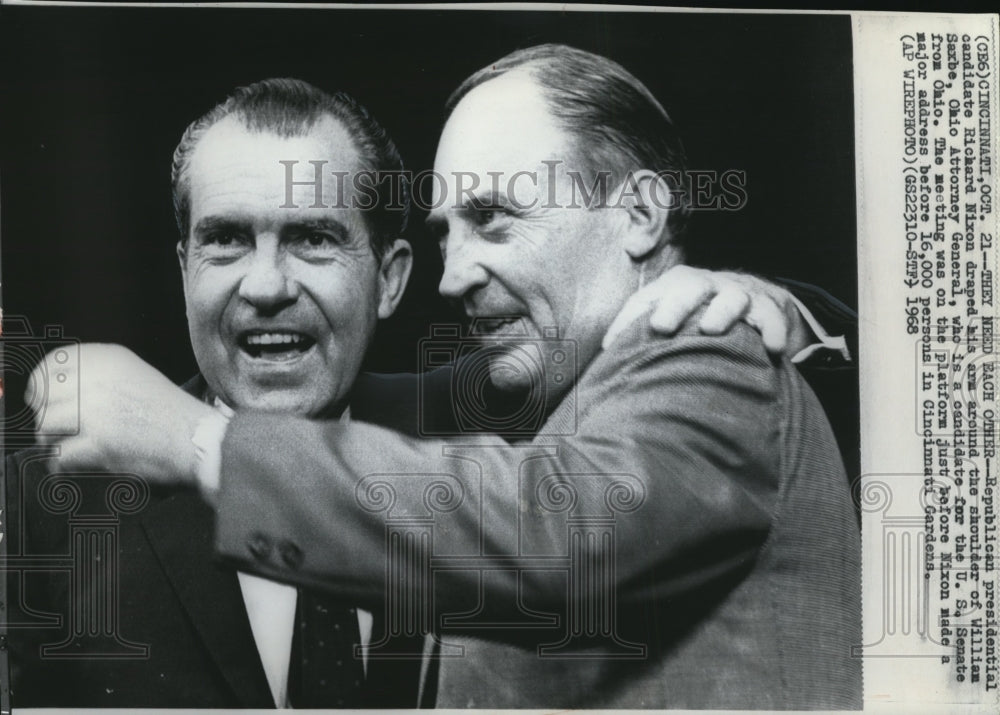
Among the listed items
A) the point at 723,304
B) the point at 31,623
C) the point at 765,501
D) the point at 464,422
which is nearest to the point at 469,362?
the point at 464,422

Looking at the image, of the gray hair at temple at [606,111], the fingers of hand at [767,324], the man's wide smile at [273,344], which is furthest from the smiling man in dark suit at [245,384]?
the fingers of hand at [767,324]

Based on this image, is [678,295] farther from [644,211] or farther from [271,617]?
[271,617]

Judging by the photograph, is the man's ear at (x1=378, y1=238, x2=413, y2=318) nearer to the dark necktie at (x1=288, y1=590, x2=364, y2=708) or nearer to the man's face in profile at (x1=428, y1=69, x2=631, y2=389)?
the man's face in profile at (x1=428, y1=69, x2=631, y2=389)

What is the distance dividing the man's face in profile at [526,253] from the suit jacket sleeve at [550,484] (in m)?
0.13

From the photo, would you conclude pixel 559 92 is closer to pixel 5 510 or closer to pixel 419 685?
pixel 419 685

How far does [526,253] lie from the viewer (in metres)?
2.69

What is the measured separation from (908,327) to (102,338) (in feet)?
6.76

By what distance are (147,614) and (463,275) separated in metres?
1.17

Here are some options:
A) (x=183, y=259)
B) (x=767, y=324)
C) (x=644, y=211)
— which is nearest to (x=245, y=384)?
(x=183, y=259)

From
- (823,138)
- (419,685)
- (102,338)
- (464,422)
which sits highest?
(823,138)

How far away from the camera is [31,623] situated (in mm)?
2689

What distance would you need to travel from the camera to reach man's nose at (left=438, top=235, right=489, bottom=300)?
8.80ft

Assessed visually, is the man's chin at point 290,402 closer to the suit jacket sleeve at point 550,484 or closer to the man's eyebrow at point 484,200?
the suit jacket sleeve at point 550,484

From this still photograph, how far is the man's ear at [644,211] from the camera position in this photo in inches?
106
